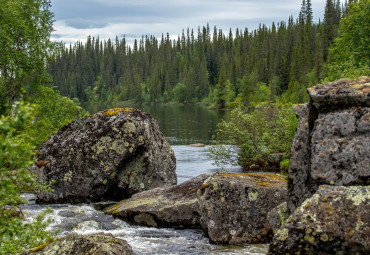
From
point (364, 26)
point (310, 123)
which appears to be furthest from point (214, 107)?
point (310, 123)

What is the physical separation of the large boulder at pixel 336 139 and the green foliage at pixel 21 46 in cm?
2490

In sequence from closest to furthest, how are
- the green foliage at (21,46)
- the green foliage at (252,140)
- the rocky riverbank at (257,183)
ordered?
the rocky riverbank at (257,183), the green foliage at (21,46), the green foliage at (252,140)

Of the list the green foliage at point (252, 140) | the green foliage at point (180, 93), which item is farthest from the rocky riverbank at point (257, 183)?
the green foliage at point (180, 93)

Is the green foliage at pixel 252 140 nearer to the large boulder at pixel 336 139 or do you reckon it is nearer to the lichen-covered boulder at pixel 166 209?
the lichen-covered boulder at pixel 166 209

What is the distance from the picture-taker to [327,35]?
4473 inches

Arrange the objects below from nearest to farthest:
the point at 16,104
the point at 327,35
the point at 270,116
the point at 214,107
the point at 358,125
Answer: the point at 16,104
the point at 358,125
the point at 270,116
the point at 327,35
the point at 214,107

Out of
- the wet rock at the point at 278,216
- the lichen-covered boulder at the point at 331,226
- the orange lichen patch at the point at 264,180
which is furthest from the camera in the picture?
the orange lichen patch at the point at 264,180

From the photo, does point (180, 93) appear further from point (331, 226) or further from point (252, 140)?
point (331, 226)

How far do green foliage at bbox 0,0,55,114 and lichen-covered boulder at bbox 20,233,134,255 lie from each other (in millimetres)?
21326

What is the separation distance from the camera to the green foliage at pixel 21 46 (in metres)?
28.5

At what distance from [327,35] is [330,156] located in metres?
116

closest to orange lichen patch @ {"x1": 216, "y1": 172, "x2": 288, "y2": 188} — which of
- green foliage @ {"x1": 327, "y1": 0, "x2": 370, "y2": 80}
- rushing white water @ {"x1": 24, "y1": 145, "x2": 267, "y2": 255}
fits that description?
rushing white water @ {"x1": 24, "y1": 145, "x2": 267, "y2": 255}

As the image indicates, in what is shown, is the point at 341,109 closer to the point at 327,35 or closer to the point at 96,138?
the point at 96,138

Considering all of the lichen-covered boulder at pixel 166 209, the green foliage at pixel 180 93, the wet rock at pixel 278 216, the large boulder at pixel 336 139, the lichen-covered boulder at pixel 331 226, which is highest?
the large boulder at pixel 336 139
